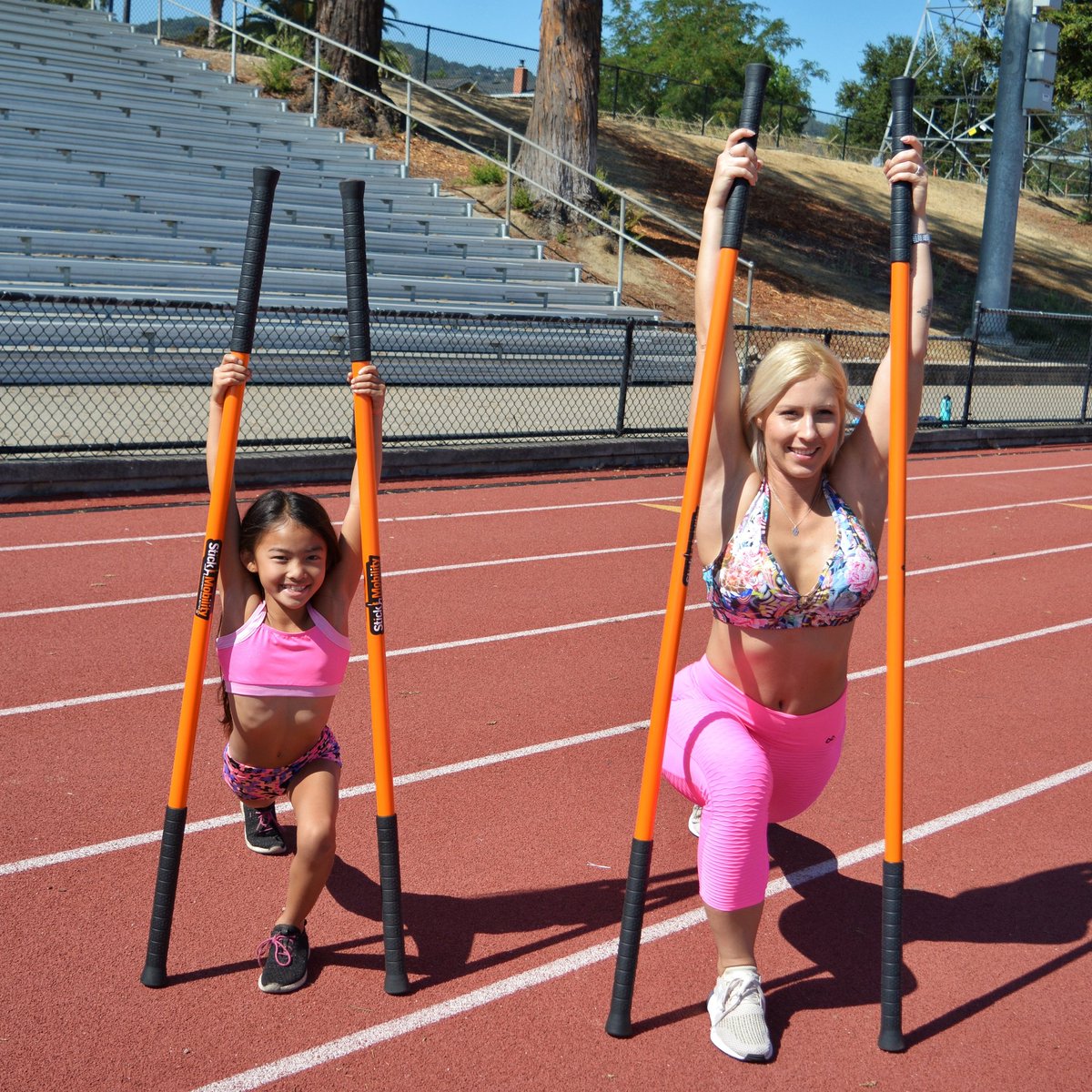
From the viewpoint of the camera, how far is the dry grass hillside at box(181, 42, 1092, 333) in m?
25.2

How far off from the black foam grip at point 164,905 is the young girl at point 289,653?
28 cm

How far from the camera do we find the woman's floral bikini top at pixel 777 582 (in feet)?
11.0

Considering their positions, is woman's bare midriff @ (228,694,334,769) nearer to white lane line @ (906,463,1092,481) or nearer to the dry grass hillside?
white lane line @ (906,463,1092,481)

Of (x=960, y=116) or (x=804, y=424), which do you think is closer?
(x=804, y=424)

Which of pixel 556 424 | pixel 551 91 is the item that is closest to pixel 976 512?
pixel 556 424

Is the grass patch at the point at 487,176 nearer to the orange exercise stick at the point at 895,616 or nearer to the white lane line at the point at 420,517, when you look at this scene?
the white lane line at the point at 420,517

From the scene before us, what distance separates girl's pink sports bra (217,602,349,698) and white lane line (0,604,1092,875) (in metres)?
0.96

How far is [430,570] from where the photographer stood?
820cm

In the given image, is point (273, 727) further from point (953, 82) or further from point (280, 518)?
point (953, 82)

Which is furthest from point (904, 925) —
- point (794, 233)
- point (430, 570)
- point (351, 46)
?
point (794, 233)

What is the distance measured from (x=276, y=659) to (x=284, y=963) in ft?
2.72

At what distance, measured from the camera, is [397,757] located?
5.07 meters

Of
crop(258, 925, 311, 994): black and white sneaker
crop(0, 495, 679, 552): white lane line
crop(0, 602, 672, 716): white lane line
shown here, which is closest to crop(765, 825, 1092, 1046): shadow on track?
crop(258, 925, 311, 994): black and white sneaker

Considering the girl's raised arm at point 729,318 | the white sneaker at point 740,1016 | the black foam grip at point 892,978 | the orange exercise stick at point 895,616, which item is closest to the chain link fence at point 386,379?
the girl's raised arm at point 729,318
